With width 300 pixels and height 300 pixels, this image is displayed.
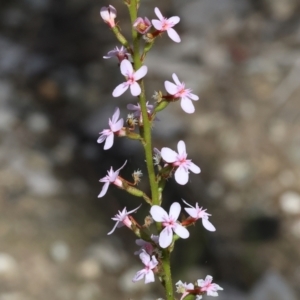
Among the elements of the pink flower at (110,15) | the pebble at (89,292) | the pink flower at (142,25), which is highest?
the pebble at (89,292)

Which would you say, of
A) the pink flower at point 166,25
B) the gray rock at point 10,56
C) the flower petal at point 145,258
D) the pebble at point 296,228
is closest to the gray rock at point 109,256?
the pebble at point 296,228

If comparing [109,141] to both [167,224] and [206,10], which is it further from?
[206,10]

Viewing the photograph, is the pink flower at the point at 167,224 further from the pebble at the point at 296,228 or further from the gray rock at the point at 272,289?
the pebble at the point at 296,228

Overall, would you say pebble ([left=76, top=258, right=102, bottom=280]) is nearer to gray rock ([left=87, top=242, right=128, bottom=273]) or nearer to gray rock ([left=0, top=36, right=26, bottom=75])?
gray rock ([left=87, top=242, right=128, bottom=273])

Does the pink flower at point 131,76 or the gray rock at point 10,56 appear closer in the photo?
the pink flower at point 131,76

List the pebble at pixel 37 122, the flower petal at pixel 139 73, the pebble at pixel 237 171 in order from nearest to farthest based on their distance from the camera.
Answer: the flower petal at pixel 139 73 < the pebble at pixel 237 171 < the pebble at pixel 37 122

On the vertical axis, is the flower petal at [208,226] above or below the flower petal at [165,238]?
above

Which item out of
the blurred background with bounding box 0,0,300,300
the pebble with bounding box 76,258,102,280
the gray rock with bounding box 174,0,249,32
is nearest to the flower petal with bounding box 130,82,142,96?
the blurred background with bounding box 0,0,300,300

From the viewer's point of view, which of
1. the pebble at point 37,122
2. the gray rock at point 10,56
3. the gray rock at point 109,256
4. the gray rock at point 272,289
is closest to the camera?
the gray rock at point 272,289
